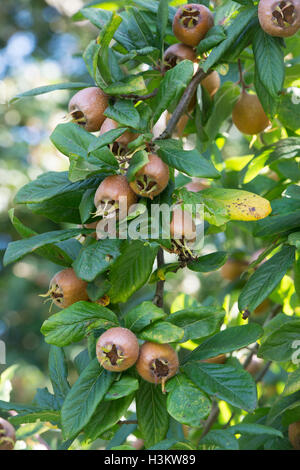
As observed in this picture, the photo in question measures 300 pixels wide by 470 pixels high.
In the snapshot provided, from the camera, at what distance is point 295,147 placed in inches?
53.0

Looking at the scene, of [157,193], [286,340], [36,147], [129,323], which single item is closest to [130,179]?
[157,193]

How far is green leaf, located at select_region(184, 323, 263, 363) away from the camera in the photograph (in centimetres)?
94

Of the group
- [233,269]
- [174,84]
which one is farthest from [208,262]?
[233,269]

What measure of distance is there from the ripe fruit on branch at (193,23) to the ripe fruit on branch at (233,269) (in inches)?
34.1

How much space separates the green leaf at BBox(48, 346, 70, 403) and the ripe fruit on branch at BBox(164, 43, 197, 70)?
0.64 meters

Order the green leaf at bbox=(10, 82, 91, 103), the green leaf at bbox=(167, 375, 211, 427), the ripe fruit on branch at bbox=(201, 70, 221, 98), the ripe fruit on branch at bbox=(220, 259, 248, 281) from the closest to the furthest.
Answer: the green leaf at bbox=(167, 375, 211, 427) → the green leaf at bbox=(10, 82, 91, 103) → the ripe fruit on branch at bbox=(201, 70, 221, 98) → the ripe fruit on branch at bbox=(220, 259, 248, 281)

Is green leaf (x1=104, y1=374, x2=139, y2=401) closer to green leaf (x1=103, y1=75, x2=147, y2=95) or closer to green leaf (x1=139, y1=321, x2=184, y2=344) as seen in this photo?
green leaf (x1=139, y1=321, x2=184, y2=344)

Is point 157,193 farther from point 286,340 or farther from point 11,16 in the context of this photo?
point 11,16

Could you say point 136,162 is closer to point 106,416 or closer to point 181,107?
point 181,107

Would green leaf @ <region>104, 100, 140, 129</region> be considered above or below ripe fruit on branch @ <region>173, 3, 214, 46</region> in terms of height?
below

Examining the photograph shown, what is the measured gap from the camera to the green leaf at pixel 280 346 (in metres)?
1.02

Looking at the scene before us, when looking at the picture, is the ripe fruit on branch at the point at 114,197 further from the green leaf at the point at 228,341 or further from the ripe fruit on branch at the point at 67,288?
the green leaf at the point at 228,341

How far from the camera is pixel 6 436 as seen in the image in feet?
3.86

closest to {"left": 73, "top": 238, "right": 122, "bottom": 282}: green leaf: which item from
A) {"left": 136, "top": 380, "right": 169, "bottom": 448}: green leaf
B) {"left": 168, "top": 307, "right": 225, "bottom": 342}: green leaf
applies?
{"left": 168, "top": 307, "right": 225, "bottom": 342}: green leaf
